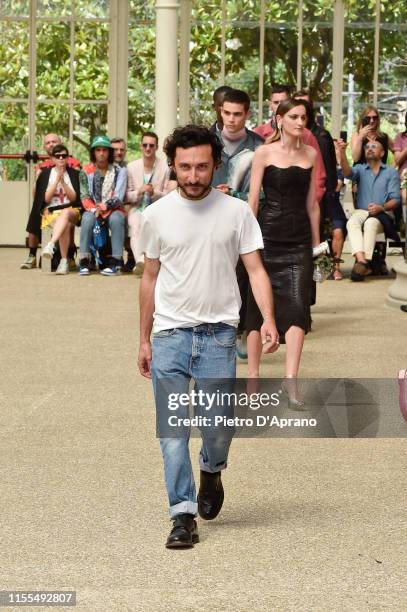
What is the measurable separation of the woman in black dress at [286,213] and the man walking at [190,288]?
2.84m

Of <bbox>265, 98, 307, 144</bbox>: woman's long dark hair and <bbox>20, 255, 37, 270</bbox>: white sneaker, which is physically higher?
<bbox>265, 98, 307, 144</bbox>: woman's long dark hair

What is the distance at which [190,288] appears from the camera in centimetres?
515

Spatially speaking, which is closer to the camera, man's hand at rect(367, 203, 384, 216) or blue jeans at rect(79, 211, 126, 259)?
man's hand at rect(367, 203, 384, 216)

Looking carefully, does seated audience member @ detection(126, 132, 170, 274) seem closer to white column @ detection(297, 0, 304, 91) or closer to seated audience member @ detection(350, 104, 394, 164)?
seated audience member @ detection(350, 104, 394, 164)

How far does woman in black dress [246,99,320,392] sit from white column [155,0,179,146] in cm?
925

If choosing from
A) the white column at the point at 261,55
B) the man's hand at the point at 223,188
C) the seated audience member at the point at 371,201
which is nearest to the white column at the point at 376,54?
the white column at the point at 261,55

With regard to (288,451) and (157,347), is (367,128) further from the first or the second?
(157,347)

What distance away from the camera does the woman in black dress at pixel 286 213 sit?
8117 mm

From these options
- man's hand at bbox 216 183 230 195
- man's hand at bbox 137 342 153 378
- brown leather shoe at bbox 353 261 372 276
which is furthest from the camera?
brown leather shoe at bbox 353 261 372 276

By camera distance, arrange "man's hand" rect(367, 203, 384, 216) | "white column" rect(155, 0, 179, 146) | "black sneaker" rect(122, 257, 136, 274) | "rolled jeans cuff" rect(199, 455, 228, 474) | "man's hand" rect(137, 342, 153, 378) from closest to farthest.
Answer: "man's hand" rect(137, 342, 153, 378) → "rolled jeans cuff" rect(199, 455, 228, 474) → "man's hand" rect(367, 203, 384, 216) → "black sneaker" rect(122, 257, 136, 274) → "white column" rect(155, 0, 179, 146)

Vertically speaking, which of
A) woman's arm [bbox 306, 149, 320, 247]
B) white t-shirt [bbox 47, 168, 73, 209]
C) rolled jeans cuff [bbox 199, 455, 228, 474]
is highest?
woman's arm [bbox 306, 149, 320, 247]

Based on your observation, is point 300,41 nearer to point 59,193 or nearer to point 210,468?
point 59,193

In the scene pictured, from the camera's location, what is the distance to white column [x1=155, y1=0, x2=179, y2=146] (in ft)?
57.5

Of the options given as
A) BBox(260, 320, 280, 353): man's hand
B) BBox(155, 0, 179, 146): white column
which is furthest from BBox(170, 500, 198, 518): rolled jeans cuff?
BBox(155, 0, 179, 146): white column
